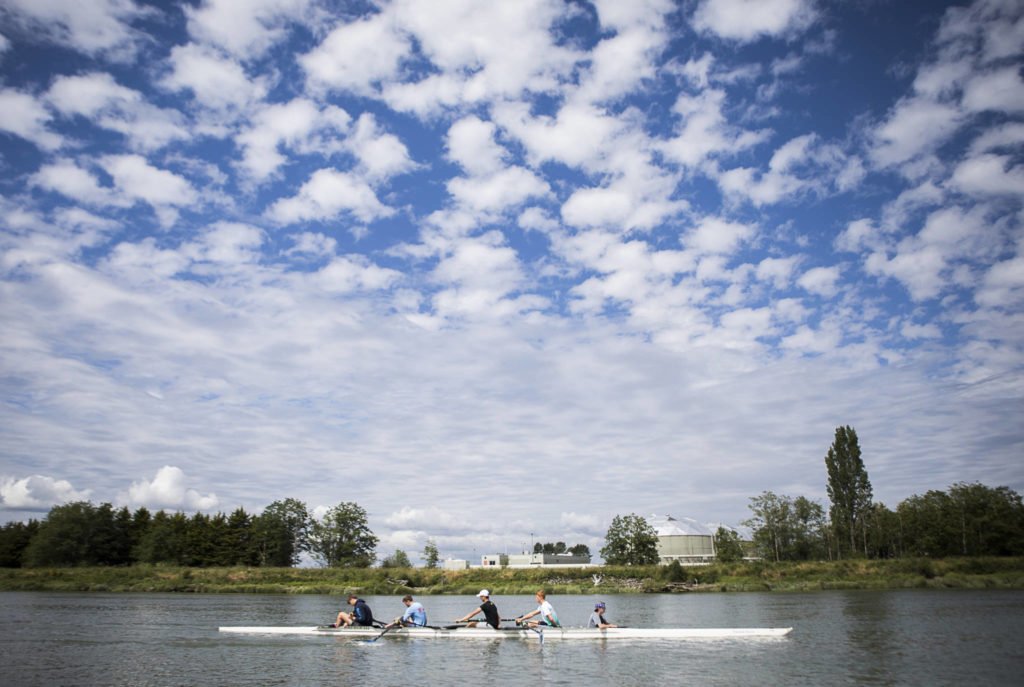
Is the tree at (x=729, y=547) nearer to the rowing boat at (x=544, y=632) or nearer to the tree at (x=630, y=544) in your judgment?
the tree at (x=630, y=544)

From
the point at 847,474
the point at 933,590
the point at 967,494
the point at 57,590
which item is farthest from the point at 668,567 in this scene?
the point at 57,590

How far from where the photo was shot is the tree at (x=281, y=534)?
106 metres

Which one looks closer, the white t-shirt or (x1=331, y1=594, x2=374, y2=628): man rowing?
the white t-shirt

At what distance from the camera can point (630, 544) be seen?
90.2m

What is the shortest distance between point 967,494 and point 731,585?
39528 mm

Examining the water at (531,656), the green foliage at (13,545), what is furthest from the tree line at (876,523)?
the green foliage at (13,545)

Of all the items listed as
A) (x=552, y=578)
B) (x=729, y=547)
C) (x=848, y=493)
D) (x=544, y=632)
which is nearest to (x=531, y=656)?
(x=544, y=632)

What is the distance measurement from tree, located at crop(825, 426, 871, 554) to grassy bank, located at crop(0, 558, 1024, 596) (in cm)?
1561

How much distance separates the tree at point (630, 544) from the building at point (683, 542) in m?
23.7

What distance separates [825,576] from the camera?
236 feet

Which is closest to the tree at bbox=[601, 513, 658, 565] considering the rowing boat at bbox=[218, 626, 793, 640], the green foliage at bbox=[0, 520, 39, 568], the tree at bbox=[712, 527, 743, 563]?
the tree at bbox=[712, 527, 743, 563]

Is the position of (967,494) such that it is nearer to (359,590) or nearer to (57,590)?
(359,590)

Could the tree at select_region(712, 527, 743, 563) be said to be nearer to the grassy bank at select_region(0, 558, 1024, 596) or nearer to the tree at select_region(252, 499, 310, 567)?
the grassy bank at select_region(0, 558, 1024, 596)

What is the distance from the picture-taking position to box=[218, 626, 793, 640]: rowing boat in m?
27.2
